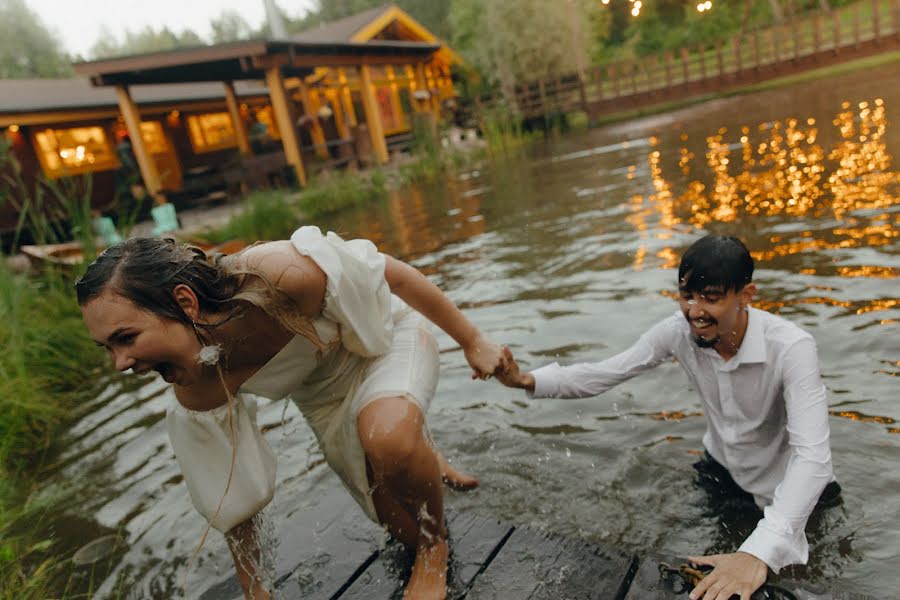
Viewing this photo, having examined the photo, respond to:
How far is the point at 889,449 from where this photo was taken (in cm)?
264

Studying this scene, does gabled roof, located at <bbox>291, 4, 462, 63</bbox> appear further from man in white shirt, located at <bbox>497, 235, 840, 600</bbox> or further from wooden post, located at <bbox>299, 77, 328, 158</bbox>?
man in white shirt, located at <bbox>497, 235, 840, 600</bbox>

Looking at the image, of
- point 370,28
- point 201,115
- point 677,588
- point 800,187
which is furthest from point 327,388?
point 370,28

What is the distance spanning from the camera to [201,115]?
2225 centimetres

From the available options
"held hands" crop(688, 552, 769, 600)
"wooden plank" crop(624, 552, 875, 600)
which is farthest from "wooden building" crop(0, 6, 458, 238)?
"held hands" crop(688, 552, 769, 600)

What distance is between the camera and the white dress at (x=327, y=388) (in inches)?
82.7

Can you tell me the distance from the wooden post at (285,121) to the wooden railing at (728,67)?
11635mm

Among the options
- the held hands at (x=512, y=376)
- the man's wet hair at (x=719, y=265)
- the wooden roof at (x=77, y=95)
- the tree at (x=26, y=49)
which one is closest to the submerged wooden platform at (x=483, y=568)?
the held hands at (x=512, y=376)

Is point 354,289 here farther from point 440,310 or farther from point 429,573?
point 429,573

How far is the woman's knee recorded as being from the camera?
6.58 feet

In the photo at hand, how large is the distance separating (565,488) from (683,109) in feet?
68.4

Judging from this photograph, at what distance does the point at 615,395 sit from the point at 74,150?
18741 millimetres

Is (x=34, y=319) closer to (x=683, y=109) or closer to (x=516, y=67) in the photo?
(x=683, y=109)

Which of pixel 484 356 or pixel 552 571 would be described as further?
pixel 484 356

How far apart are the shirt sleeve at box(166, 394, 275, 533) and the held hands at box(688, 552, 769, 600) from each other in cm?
140
